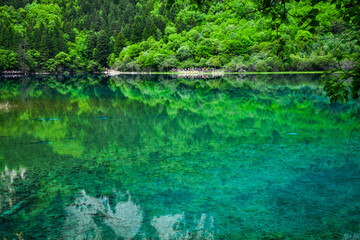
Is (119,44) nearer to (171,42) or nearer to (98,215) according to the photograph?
(171,42)

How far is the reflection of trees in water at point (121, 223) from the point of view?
4.76 meters

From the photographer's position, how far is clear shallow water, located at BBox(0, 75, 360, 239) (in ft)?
16.4

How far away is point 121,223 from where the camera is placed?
5109mm

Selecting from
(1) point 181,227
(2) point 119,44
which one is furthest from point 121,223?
(2) point 119,44

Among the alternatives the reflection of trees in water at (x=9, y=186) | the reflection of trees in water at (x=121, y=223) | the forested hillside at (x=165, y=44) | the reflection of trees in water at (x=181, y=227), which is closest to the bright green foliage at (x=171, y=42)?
the forested hillside at (x=165, y=44)

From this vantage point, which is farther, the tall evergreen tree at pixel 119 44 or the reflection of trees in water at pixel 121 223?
the tall evergreen tree at pixel 119 44

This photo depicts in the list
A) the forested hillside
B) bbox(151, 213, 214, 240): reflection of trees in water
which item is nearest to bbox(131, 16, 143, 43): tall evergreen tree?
the forested hillside

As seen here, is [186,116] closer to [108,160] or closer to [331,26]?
[108,160]

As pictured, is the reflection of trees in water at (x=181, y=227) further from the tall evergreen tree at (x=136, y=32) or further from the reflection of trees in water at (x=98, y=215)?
the tall evergreen tree at (x=136, y=32)

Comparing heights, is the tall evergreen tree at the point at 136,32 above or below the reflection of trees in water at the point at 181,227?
above

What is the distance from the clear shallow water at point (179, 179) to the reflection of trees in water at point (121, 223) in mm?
17

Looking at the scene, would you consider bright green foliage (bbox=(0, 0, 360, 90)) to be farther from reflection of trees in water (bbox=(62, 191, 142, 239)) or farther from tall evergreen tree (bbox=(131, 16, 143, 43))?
reflection of trees in water (bbox=(62, 191, 142, 239))

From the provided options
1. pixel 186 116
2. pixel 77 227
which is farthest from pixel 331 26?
pixel 77 227

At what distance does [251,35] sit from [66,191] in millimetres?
78029
